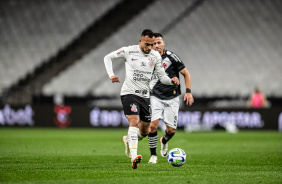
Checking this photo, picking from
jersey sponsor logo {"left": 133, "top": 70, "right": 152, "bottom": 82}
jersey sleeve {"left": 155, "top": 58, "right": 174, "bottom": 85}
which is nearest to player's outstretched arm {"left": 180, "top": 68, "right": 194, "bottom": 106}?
jersey sleeve {"left": 155, "top": 58, "right": 174, "bottom": 85}

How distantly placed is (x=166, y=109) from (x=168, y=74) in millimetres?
629

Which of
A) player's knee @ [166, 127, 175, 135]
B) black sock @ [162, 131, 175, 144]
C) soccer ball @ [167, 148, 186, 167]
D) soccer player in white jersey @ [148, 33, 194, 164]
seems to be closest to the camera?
soccer ball @ [167, 148, 186, 167]

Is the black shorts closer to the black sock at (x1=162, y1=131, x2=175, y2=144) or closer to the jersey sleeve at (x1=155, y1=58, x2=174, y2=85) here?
the jersey sleeve at (x1=155, y1=58, x2=174, y2=85)

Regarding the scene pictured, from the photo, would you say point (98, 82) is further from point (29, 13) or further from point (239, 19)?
point (239, 19)

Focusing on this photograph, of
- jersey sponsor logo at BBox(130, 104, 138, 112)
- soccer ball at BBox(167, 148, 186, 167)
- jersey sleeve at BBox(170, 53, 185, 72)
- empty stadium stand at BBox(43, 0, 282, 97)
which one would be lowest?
soccer ball at BBox(167, 148, 186, 167)

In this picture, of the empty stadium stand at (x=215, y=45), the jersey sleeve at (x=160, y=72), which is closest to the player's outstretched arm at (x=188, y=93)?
the jersey sleeve at (x=160, y=72)

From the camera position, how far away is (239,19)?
29.2 m

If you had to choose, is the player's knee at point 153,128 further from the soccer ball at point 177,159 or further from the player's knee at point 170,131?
the soccer ball at point 177,159

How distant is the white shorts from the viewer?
8766mm

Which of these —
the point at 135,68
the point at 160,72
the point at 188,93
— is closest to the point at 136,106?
the point at 135,68

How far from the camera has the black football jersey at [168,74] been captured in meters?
8.73

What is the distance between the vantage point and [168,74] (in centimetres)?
877

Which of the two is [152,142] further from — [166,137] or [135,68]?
[135,68]

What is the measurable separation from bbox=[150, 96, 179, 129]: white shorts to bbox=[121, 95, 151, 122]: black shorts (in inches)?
36.4
